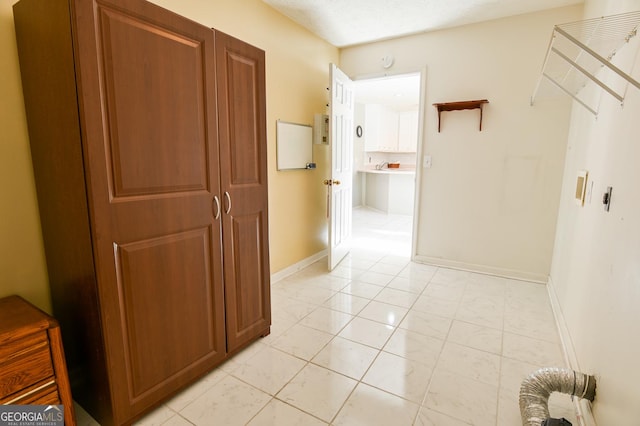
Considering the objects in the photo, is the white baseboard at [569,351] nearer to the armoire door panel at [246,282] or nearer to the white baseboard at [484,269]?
the white baseboard at [484,269]

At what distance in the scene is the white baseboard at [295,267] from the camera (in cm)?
322

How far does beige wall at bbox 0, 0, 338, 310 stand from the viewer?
4.76ft

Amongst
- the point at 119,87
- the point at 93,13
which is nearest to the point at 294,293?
the point at 119,87

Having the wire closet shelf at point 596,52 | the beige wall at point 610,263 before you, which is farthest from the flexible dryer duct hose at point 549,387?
the wire closet shelf at point 596,52

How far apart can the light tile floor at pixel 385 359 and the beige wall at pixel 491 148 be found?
497mm

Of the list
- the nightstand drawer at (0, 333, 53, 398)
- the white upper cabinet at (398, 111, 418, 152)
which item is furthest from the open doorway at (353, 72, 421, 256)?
the nightstand drawer at (0, 333, 53, 398)

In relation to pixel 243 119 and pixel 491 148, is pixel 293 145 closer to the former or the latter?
pixel 243 119

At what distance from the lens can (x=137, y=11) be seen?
131 cm

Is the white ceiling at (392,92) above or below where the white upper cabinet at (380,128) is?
above

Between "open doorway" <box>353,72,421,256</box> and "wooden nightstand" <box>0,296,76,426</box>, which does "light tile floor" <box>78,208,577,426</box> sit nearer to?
"wooden nightstand" <box>0,296,76,426</box>

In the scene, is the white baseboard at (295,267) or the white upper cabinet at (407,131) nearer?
the white baseboard at (295,267)

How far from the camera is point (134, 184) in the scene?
1360 millimetres

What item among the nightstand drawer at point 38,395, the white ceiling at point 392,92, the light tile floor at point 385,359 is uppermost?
the white ceiling at point 392,92

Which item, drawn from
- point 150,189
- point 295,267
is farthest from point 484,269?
point 150,189
